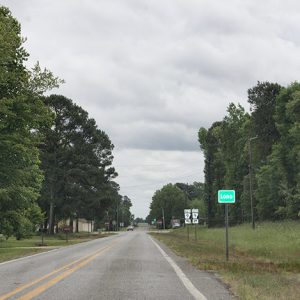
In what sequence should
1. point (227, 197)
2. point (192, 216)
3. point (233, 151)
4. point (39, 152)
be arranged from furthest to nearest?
point (233, 151) → point (39, 152) → point (192, 216) → point (227, 197)

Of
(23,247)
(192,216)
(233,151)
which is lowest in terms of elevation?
(23,247)

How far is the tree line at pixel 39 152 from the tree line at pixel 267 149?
66.0 feet

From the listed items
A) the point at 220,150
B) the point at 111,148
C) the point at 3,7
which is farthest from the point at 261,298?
the point at 220,150

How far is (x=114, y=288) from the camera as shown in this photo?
37.0 feet

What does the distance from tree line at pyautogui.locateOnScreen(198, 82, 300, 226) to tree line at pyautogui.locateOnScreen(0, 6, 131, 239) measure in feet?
66.0

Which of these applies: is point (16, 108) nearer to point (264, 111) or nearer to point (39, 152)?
point (39, 152)

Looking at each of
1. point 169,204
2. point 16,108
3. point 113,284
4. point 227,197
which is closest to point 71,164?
point 16,108

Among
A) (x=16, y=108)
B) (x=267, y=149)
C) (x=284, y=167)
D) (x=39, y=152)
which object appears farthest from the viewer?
(x=267, y=149)

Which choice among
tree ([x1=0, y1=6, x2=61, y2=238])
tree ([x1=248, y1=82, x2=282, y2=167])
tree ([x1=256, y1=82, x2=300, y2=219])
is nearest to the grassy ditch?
tree ([x1=0, y1=6, x2=61, y2=238])

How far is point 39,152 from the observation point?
43250mm

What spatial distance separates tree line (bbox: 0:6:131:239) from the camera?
2662 centimetres

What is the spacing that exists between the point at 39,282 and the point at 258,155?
59.7 meters

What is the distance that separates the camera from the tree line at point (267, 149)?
54.3 metres

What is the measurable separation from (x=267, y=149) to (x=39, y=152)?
3474 cm
